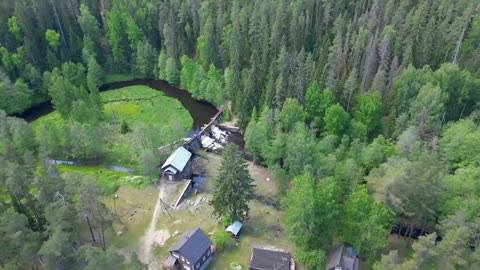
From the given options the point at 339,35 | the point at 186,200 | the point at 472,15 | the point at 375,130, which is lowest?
the point at 186,200

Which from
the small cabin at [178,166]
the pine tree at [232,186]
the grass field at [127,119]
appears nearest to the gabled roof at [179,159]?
the small cabin at [178,166]

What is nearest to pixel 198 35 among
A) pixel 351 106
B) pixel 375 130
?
pixel 351 106

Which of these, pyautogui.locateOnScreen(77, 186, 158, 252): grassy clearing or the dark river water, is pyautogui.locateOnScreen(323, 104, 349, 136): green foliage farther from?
pyautogui.locateOnScreen(77, 186, 158, 252): grassy clearing

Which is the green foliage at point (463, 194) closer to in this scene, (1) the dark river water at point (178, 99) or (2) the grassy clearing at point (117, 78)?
(1) the dark river water at point (178, 99)

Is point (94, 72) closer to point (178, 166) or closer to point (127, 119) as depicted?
point (127, 119)

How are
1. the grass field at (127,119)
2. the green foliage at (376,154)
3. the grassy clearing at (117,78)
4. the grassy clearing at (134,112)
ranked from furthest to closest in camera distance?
the grassy clearing at (117,78), the grassy clearing at (134,112), the grass field at (127,119), the green foliage at (376,154)

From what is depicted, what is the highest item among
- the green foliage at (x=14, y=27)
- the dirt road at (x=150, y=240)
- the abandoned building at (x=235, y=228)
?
the green foliage at (x=14, y=27)

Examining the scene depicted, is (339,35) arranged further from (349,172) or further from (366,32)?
(349,172)
